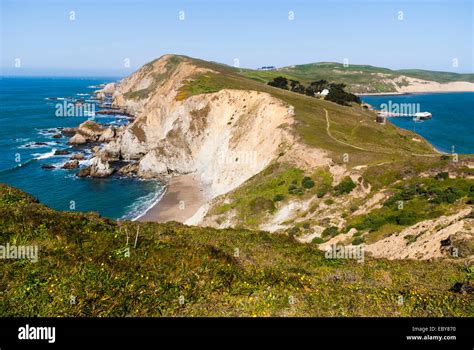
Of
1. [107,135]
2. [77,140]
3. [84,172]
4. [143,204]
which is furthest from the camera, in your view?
[107,135]

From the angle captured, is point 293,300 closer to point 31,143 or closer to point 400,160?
point 400,160

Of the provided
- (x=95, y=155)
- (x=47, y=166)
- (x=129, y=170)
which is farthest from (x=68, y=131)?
(x=129, y=170)

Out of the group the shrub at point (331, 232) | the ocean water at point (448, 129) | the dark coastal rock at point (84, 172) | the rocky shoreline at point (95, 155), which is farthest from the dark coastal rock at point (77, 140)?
the ocean water at point (448, 129)

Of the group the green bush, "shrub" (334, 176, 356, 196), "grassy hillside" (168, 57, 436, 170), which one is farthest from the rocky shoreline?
"shrub" (334, 176, 356, 196)

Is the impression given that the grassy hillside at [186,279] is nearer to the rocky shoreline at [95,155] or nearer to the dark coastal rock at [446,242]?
the dark coastal rock at [446,242]

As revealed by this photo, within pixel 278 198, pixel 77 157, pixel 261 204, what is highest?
pixel 77 157

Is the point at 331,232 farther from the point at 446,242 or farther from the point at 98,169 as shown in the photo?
the point at 98,169

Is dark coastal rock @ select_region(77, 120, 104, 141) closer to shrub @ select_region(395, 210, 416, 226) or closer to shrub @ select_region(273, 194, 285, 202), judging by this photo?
shrub @ select_region(273, 194, 285, 202)
